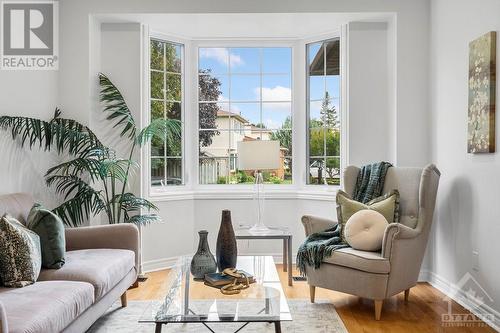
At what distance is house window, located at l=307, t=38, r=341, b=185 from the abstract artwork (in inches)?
65.2

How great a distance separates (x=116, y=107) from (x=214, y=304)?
2636 mm

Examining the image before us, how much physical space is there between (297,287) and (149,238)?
158 cm

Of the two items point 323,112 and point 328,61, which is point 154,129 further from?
point 328,61

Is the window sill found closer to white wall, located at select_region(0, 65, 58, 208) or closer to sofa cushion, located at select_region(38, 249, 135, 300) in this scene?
white wall, located at select_region(0, 65, 58, 208)

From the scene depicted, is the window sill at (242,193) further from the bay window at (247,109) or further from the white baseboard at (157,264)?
the white baseboard at (157,264)

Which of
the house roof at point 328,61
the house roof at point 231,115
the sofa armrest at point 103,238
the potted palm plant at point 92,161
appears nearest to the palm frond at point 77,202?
the potted palm plant at point 92,161

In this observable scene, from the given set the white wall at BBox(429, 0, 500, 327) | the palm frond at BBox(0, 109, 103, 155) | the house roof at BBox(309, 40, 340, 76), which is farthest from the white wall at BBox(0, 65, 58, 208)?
the white wall at BBox(429, 0, 500, 327)

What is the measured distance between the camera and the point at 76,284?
252 centimetres

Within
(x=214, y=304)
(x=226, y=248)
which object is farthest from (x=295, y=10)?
(x=214, y=304)

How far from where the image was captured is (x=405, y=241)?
10.7ft

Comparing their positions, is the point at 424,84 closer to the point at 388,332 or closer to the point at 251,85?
the point at 251,85

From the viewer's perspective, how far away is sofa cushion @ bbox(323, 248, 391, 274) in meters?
3.16

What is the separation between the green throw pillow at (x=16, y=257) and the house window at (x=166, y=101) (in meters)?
2.27

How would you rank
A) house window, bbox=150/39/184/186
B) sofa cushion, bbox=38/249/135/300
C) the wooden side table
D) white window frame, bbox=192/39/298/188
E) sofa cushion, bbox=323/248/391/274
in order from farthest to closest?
white window frame, bbox=192/39/298/188 < house window, bbox=150/39/184/186 < the wooden side table < sofa cushion, bbox=323/248/391/274 < sofa cushion, bbox=38/249/135/300
